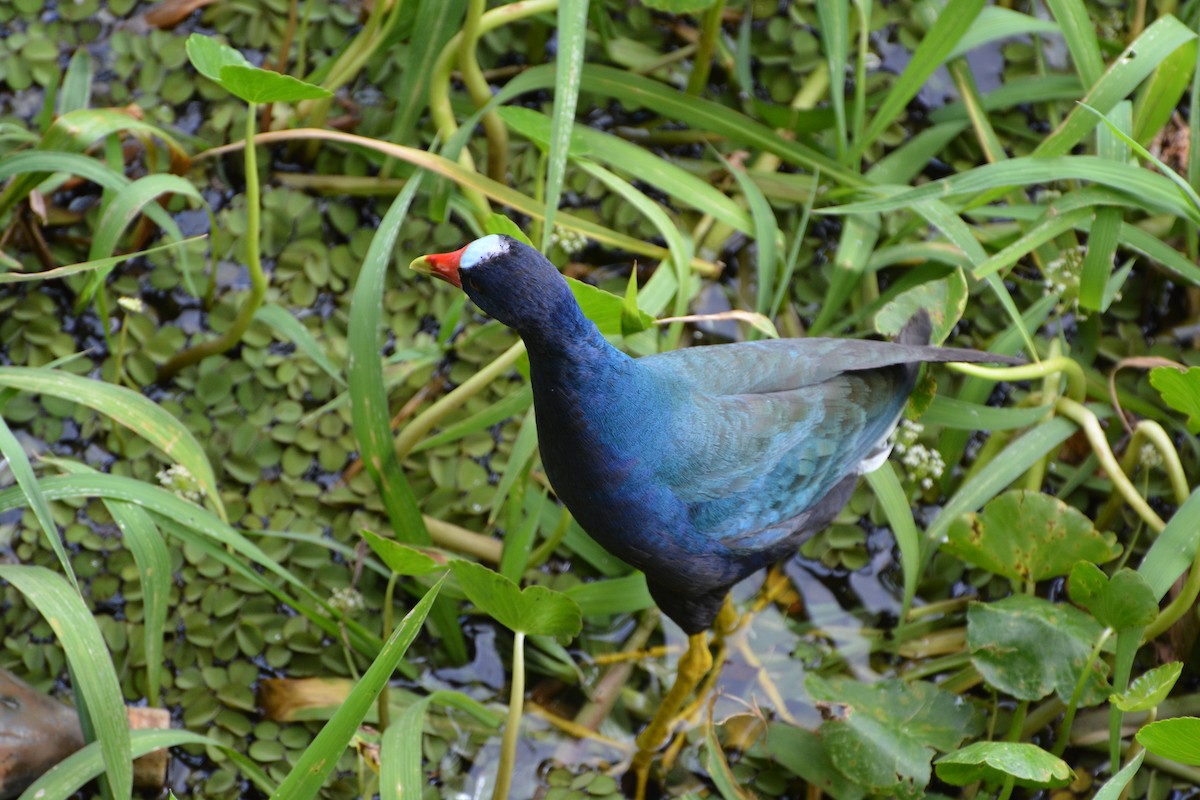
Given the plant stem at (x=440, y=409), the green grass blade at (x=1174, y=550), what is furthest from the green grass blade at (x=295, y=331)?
the green grass blade at (x=1174, y=550)

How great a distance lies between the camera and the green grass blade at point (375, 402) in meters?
2.08

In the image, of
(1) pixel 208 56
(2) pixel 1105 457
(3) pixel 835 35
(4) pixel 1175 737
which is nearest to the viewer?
(4) pixel 1175 737

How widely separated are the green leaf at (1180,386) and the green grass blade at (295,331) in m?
1.42

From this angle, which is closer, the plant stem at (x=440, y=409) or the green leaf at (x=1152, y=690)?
the green leaf at (x=1152, y=690)

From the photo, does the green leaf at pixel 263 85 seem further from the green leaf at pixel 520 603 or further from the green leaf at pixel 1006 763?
the green leaf at pixel 1006 763

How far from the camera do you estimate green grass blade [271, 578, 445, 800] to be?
1510 mm

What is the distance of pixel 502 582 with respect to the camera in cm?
161

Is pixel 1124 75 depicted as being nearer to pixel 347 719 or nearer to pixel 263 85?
pixel 263 85

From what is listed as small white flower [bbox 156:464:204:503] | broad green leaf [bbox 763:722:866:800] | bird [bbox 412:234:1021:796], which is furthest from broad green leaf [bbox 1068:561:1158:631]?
small white flower [bbox 156:464:204:503]

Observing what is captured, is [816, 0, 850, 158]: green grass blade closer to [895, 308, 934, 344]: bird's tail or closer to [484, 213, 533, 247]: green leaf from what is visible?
[895, 308, 934, 344]: bird's tail

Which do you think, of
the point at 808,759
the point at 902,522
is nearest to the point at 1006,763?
the point at 808,759

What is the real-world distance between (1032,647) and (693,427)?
710mm

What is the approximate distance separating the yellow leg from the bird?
0.05 ft

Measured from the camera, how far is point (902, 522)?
2.15m
